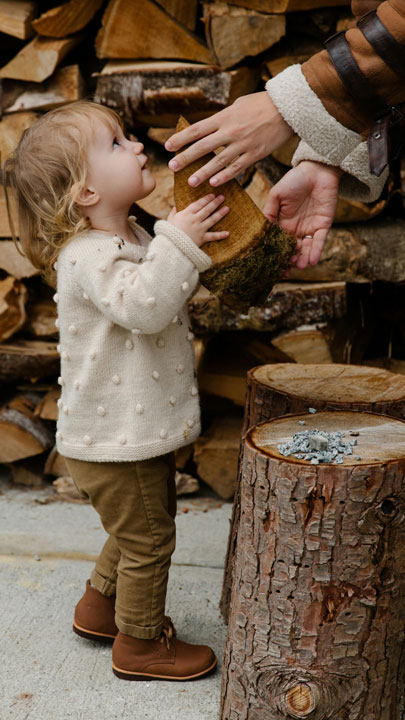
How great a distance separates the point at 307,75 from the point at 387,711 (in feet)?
4.83

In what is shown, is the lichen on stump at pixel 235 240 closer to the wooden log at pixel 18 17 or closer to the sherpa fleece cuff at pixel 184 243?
the sherpa fleece cuff at pixel 184 243

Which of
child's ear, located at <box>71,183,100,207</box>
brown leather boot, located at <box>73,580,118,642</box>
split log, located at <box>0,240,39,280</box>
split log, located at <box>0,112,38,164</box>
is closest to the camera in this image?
child's ear, located at <box>71,183,100,207</box>

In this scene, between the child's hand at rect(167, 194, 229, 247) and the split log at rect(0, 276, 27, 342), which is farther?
the split log at rect(0, 276, 27, 342)

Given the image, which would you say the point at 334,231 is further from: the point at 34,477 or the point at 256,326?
the point at 34,477

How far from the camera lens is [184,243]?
1736 millimetres

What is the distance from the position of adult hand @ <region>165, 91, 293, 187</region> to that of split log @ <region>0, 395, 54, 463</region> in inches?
65.7

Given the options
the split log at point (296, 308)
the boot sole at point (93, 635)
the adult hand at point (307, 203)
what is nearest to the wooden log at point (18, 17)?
the split log at point (296, 308)

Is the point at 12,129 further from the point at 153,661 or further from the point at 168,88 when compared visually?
the point at 153,661

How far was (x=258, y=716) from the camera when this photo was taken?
173cm

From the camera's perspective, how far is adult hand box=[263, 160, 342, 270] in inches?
80.2

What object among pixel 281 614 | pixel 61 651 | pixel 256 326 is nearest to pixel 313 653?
pixel 281 614

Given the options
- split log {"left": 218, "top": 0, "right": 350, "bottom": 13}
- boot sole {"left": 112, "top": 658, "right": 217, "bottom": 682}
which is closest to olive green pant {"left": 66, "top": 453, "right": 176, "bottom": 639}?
boot sole {"left": 112, "top": 658, "right": 217, "bottom": 682}

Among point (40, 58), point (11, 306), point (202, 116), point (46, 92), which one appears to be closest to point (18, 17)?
point (40, 58)

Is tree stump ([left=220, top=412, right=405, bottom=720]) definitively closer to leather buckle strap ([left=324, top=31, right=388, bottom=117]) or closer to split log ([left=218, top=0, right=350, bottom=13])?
leather buckle strap ([left=324, top=31, right=388, bottom=117])
